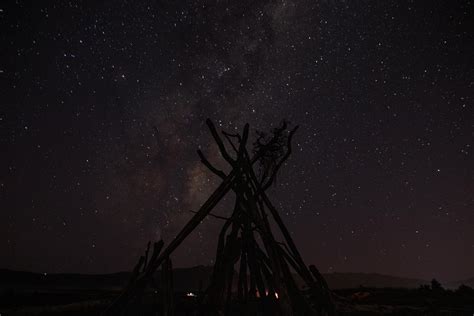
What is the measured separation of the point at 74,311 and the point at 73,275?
178m

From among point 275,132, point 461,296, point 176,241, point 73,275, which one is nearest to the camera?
point 176,241

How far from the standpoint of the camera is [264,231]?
15.8 feet

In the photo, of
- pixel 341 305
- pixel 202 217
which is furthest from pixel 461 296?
pixel 202 217

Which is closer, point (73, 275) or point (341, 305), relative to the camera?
point (341, 305)

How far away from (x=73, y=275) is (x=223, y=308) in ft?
602

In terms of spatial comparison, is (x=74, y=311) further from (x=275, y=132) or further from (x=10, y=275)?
(x=10, y=275)

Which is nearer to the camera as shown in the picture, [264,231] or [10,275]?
[264,231]

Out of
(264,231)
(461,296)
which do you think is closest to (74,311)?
(264,231)

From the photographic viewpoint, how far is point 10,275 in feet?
407

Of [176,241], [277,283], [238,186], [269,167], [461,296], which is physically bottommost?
[461,296]

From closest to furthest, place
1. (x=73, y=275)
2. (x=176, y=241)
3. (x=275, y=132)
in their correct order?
1. (x=176, y=241)
2. (x=275, y=132)
3. (x=73, y=275)

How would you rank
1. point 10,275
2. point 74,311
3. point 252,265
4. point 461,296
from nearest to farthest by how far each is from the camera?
point 252,265, point 74,311, point 461,296, point 10,275

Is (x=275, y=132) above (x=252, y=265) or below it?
above

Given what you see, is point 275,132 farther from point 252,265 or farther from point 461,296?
point 461,296
